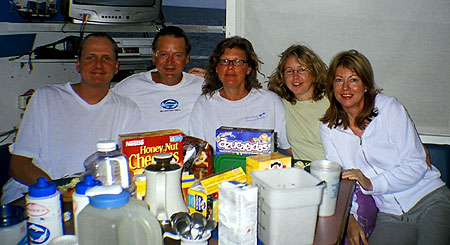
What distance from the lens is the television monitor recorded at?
3410 millimetres

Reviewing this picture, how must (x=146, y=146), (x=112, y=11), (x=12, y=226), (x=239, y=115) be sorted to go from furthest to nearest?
(x=112, y=11) < (x=239, y=115) < (x=146, y=146) < (x=12, y=226)

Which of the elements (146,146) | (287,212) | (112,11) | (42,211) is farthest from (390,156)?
(112,11)

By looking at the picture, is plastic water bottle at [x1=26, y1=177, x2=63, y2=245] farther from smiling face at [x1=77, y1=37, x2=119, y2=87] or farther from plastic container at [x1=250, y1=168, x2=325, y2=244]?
smiling face at [x1=77, y1=37, x2=119, y2=87]

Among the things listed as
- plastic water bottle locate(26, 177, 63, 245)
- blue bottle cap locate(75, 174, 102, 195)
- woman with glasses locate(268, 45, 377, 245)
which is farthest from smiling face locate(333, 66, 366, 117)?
plastic water bottle locate(26, 177, 63, 245)

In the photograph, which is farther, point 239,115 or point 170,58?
point 170,58

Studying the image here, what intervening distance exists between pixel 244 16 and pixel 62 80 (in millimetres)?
1820

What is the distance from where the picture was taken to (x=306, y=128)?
8.30 ft

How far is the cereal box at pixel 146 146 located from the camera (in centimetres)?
145

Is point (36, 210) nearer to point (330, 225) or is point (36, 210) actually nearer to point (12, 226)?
point (12, 226)

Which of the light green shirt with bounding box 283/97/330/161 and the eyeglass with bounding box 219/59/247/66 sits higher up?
the eyeglass with bounding box 219/59/247/66

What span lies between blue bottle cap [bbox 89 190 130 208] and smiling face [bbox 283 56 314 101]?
1.83 meters

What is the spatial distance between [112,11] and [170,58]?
124cm

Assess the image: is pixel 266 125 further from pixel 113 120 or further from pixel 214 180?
pixel 214 180

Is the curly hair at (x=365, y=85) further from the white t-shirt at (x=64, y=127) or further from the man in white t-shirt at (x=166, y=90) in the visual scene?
Result: the white t-shirt at (x=64, y=127)
